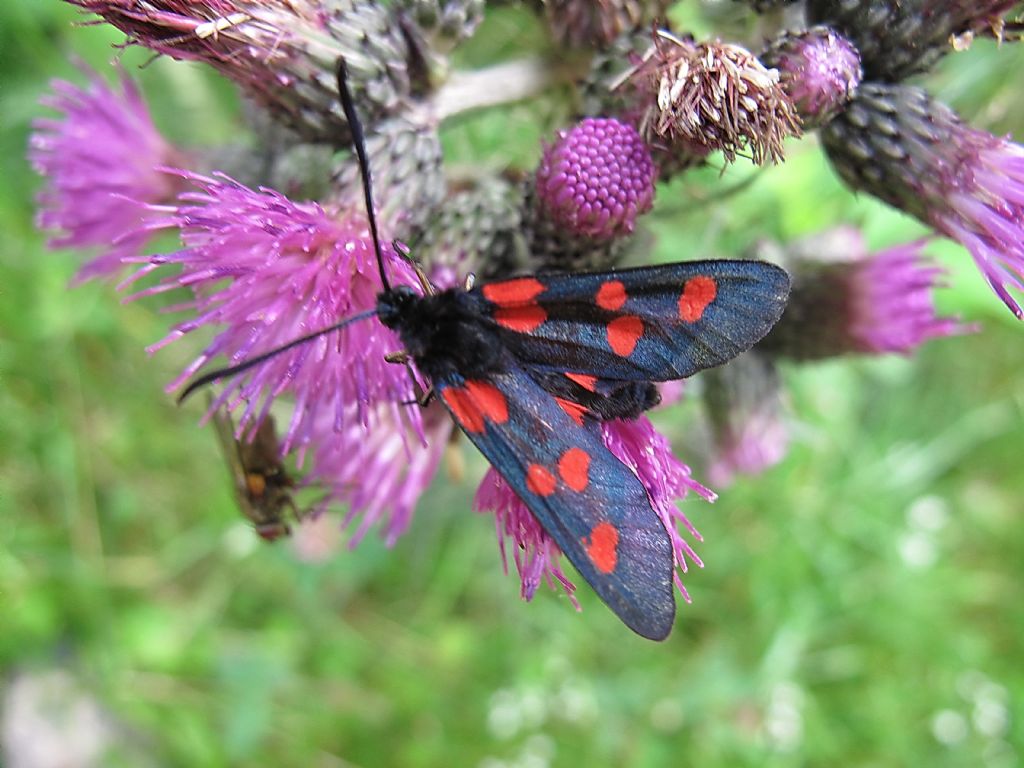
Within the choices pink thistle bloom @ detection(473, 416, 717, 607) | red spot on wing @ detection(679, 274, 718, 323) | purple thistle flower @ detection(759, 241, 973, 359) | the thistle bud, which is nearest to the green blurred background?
purple thistle flower @ detection(759, 241, 973, 359)

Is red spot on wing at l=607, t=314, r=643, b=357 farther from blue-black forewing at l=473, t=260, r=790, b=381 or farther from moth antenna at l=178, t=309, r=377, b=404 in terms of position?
moth antenna at l=178, t=309, r=377, b=404

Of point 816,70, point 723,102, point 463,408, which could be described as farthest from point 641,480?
point 816,70

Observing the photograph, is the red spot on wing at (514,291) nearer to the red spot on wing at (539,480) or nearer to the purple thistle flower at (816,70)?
the red spot on wing at (539,480)

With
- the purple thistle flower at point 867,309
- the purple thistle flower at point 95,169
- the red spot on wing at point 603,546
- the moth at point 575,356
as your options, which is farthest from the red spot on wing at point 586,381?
the purple thistle flower at point 95,169

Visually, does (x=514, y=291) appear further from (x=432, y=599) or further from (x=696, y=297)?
(x=432, y=599)

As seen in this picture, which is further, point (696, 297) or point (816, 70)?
point (816, 70)

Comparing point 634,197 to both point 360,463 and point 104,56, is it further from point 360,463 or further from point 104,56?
point 104,56
